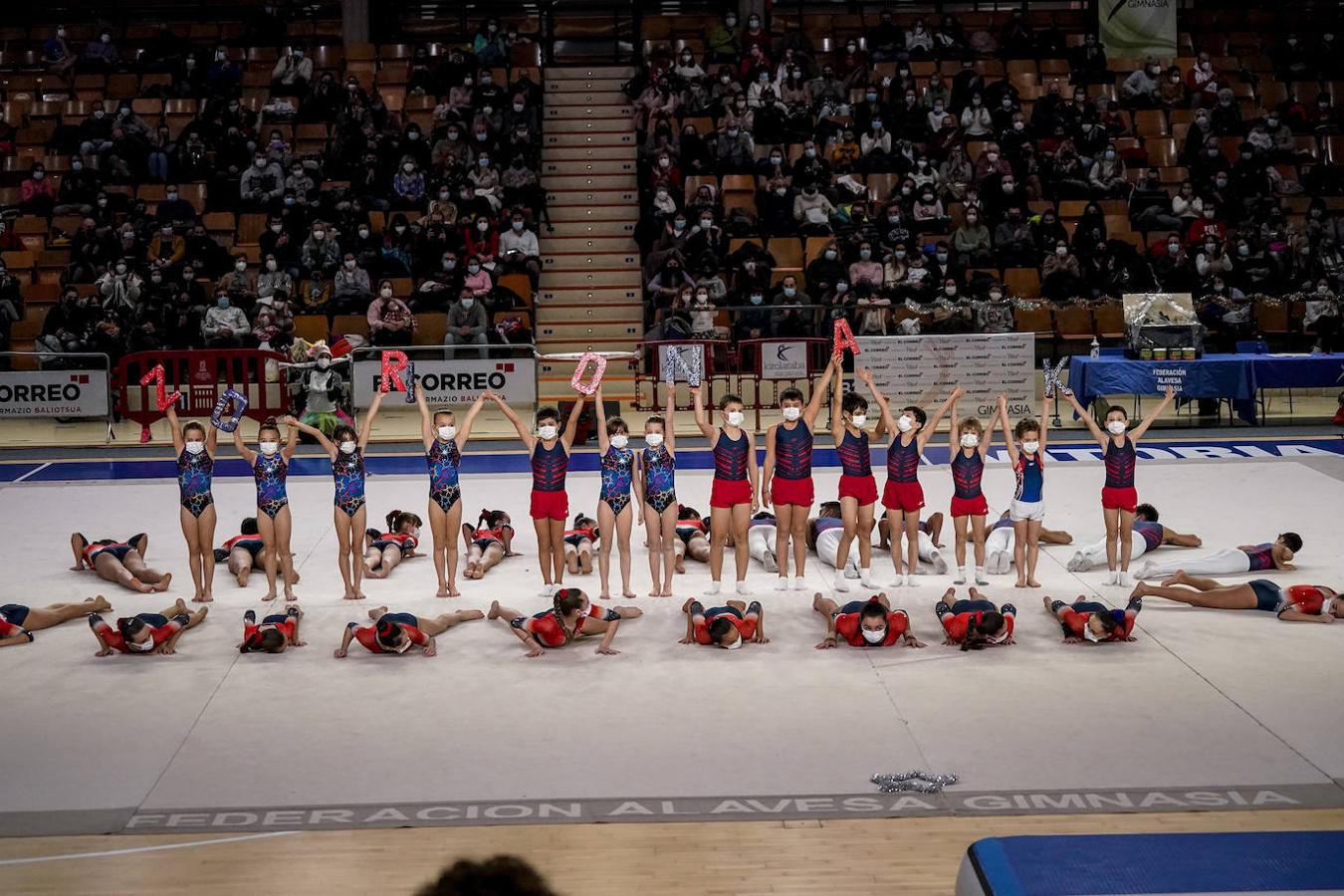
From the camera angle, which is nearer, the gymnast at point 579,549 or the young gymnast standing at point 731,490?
the young gymnast standing at point 731,490

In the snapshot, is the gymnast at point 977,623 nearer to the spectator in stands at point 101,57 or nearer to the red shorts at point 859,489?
the red shorts at point 859,489

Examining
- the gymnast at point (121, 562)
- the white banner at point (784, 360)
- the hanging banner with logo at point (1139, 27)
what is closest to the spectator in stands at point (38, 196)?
Result: the white banner at point (784, 360)

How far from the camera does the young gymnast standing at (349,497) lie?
39.2 ft

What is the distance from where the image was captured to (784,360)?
20359mm

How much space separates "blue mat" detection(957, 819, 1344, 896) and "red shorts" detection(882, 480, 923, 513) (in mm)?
5793

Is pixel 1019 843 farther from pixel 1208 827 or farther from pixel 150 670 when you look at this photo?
pixel 150 670

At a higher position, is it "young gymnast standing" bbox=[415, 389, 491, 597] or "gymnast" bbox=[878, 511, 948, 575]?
"young gymnast standing" bbox=[415, 389, 491, 597]

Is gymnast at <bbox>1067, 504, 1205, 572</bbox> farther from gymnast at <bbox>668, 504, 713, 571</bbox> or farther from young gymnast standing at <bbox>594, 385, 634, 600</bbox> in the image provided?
young gymnast standing at <bbox>594, 385, 634, 600</bbox>

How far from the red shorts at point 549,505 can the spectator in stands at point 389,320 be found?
9.83 metres

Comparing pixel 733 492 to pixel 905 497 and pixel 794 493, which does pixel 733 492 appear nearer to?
pixel 794 493

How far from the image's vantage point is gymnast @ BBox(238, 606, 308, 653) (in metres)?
10.7

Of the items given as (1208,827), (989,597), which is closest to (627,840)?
(1208,827)

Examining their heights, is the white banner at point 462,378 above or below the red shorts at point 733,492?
above

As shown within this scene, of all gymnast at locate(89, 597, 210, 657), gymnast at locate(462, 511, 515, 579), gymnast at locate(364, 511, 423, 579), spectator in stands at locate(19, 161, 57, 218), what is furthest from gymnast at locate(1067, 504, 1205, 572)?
spectator in stands at locate(19, 161, 57, 218)
